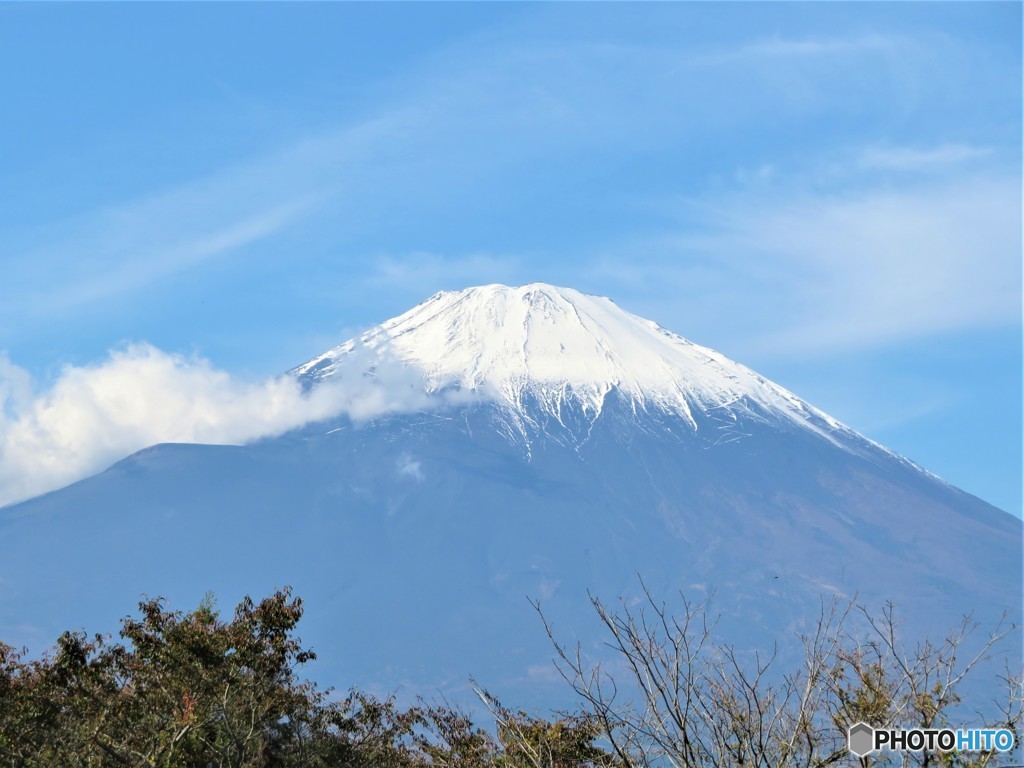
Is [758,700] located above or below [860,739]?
above

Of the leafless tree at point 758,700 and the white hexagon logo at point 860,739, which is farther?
the white hexagon logo at point 860,739

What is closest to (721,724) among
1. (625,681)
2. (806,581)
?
(625,681)

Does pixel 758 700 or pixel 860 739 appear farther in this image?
pixel 860 739

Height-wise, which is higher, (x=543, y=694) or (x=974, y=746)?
(x=543, y=694)

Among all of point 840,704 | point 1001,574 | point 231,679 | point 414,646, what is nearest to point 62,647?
point 231,679

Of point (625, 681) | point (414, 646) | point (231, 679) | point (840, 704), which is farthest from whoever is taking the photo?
point (414, 646)

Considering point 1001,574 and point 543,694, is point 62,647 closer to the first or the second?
point 543,694

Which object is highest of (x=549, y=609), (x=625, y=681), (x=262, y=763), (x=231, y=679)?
(x=549, y=609)

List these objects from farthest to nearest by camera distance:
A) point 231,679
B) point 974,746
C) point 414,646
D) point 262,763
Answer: point 414,646 < point 231,679 < point 262,763 < point 974,746

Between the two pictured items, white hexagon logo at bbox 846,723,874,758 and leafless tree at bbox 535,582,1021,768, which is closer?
leafless tree at bbox 535,582,1021,768

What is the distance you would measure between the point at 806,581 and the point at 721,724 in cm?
18081

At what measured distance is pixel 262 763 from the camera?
16.1 metres

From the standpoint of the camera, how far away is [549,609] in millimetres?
185375

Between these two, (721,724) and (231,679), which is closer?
(721,724)
